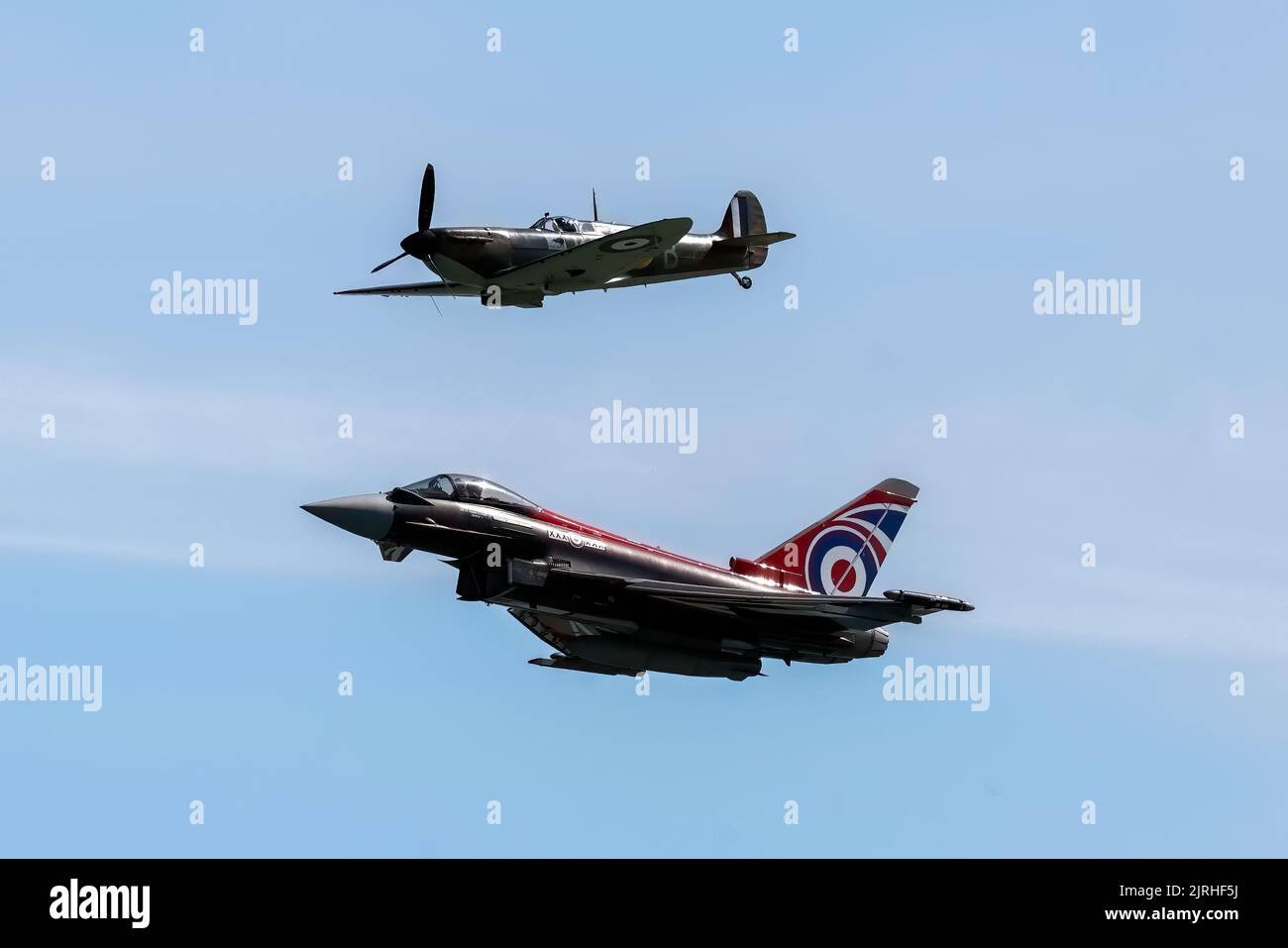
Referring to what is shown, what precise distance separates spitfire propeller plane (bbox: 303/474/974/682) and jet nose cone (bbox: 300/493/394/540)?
4cm

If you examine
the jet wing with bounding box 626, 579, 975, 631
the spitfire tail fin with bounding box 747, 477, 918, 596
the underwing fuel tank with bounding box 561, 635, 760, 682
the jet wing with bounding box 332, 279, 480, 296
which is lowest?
the underwing fuel tank with bounding box 561, 635, 760, 682

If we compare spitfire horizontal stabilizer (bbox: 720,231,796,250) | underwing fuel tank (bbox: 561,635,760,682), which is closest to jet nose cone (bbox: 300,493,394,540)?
underwing fuel tank (bbox: 561,635,760,682)

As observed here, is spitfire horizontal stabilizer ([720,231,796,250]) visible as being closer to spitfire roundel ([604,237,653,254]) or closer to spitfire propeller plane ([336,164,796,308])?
spitfire propeller plane ([336,164,796,308])

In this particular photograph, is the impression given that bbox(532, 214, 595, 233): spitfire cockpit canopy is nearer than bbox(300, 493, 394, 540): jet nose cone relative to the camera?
No

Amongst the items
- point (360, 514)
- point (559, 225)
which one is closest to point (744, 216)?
point (559, 225)

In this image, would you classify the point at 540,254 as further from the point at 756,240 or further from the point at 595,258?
the point at 756,240

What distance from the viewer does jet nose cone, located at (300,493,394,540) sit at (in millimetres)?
59438

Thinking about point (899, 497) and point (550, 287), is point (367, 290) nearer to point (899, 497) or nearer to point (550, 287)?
point (550, 287)

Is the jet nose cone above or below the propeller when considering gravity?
below

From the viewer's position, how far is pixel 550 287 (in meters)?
66.7

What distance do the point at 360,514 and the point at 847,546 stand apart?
51.2ft

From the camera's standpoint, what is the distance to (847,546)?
219ft
